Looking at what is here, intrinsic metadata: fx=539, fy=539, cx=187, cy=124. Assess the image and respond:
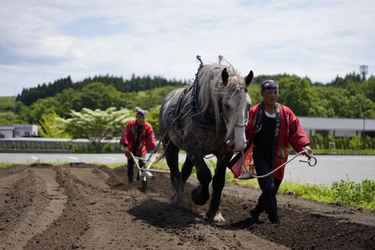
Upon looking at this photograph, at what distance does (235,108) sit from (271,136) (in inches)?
31.2

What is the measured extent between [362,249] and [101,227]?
3.25 m

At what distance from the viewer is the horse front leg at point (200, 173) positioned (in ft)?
24.3

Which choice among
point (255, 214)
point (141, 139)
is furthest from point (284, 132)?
point (141, 139)

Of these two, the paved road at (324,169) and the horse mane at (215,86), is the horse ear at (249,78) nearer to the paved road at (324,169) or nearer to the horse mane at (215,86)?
the horse mane at (215,86)

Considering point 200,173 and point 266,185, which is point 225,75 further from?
point 266,185

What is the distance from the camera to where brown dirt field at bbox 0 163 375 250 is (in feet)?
19.7

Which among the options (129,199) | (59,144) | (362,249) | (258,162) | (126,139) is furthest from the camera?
(59,144)

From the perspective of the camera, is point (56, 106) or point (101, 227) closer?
point (101, 227)

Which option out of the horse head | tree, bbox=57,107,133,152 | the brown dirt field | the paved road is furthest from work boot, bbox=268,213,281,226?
tree, bbox=57,107,133,152

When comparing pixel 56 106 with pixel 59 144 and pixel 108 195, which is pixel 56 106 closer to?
pixel 59 144

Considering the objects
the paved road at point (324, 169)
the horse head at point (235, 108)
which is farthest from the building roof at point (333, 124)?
the horse head at point (235, 108)

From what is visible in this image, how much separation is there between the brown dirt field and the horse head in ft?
3.80

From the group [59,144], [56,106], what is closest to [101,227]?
[59,144]

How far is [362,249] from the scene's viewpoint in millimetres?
5719
